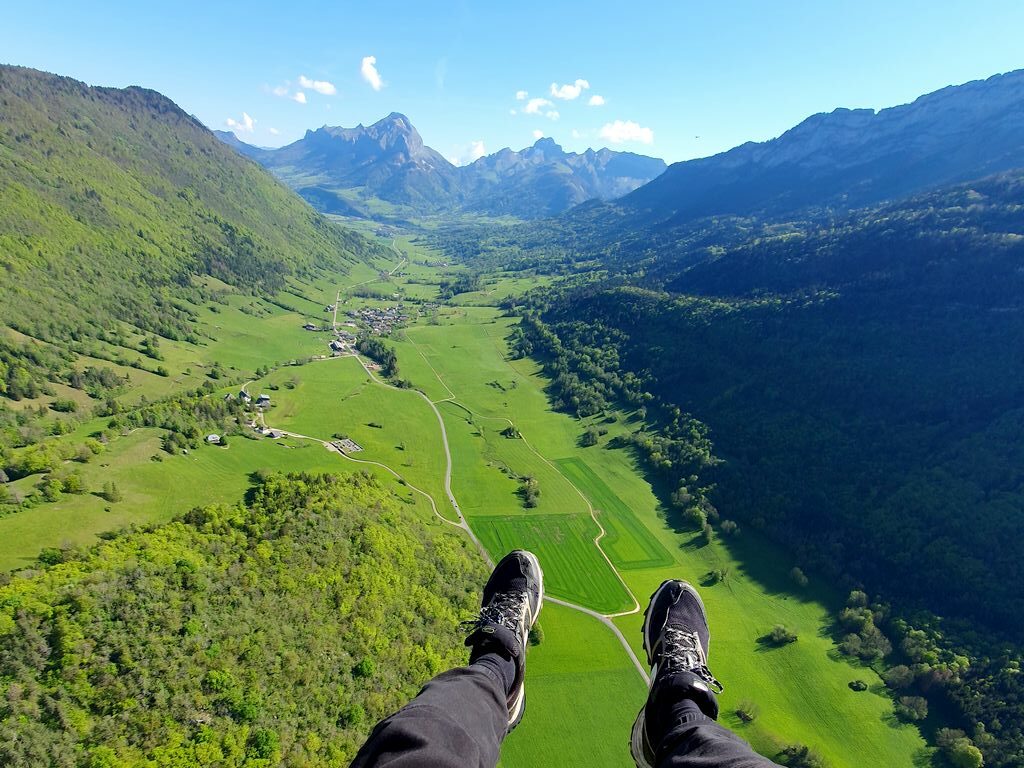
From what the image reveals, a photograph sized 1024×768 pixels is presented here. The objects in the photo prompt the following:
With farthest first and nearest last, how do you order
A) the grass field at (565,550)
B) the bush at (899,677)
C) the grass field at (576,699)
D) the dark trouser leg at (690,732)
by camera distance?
the grass field at (565,550)
the bush at (899,677)
the grass field at (576,699)
the dark trouser leg at (690,732)

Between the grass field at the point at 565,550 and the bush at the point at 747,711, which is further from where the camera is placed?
the grass field at the point at 565,550

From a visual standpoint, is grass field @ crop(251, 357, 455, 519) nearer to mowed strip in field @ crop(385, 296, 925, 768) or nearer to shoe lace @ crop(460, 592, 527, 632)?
Result: mowed strip in field @ crop(385, 296, 925, 768)

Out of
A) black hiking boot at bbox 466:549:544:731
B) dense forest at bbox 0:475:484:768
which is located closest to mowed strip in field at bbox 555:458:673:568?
dense forest at bbox 0:475:484:768

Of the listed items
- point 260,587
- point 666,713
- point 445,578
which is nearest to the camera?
point 666,713

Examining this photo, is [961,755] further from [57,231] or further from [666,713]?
[57,231]

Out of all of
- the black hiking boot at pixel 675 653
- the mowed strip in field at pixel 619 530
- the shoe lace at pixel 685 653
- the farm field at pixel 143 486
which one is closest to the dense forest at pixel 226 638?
the farm field at pixel 143 486

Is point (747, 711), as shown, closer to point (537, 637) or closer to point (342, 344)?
point (537, 637)

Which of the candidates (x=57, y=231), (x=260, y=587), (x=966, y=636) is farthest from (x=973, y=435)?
(x=57, y=231)

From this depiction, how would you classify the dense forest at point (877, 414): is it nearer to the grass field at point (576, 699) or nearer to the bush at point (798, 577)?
the bush at point (798, 577)

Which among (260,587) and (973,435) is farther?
(973,435)
